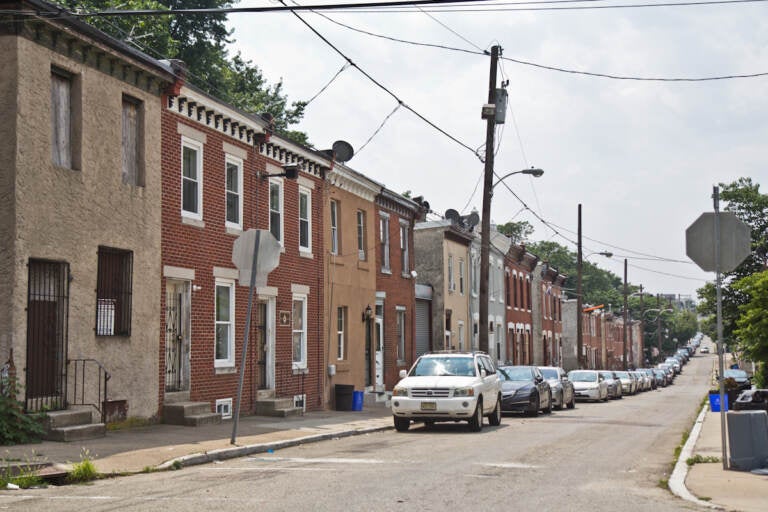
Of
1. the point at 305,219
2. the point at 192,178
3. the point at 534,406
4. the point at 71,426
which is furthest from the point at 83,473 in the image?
the point at 534,406

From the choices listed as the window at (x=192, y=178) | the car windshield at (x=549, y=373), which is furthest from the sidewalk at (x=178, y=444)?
the car windshield at (x=549, y=373)

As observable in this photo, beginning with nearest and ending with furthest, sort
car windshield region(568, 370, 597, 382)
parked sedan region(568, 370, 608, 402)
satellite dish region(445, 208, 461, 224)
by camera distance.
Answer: parked sedan region(568, 370, 608, 402)
car windshield region(568, 370, 597, 382)
satellite dish region(445, 208, 461, 224)

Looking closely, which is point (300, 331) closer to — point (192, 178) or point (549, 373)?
point (192, 178)

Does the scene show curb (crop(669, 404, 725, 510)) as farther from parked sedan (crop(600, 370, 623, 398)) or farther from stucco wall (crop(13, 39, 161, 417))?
parked sedan (crop(600, 370, 623, 398))

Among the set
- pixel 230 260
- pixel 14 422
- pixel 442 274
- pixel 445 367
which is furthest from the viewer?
pixel 442 274

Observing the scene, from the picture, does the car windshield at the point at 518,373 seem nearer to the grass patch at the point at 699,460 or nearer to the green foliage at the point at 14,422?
the grass patch at the point at 699,460

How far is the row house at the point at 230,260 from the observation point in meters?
18.8

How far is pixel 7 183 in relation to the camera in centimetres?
1418

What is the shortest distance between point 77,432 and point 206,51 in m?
30.5

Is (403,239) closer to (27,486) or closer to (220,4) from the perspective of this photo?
(220,4)

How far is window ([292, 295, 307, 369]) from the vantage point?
24.5m

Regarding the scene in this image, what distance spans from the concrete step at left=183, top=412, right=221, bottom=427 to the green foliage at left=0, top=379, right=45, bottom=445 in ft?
13.0

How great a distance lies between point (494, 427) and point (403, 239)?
1353 centimetres

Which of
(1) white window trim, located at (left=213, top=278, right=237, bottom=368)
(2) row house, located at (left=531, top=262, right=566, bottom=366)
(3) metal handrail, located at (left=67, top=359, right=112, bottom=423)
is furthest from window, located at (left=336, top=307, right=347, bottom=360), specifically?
(2) row house, located at (left=531, top=262, right=566, bottom=366)
